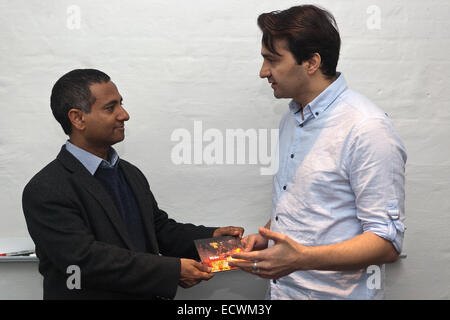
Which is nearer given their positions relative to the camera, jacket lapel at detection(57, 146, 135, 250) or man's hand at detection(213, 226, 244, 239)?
jacket lapel at detection(57, 146, 135, 250)

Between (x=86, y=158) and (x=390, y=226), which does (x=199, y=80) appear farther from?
(x=390, y=226)

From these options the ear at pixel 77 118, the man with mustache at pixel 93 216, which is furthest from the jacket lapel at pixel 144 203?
the ear at pixel 77 118

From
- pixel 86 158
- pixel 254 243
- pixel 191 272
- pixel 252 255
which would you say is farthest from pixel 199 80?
pixel 252 255

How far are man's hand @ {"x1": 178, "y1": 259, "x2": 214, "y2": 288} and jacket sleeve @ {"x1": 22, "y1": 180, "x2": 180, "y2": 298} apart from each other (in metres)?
0.06

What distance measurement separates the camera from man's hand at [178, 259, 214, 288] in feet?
5.54

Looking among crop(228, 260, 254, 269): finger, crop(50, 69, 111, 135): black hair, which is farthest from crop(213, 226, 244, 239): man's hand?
crop(50, 69, 111, 135): black hair

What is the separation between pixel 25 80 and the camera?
86.3 inches

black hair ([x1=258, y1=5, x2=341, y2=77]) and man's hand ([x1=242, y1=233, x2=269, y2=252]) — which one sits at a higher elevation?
black hair ([x1=258, y1=5, x2=341, y2=77])

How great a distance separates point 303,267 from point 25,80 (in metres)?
1.56

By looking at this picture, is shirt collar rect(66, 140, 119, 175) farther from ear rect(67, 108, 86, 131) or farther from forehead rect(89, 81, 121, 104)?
forehead rect(89, 81, 121, 104)

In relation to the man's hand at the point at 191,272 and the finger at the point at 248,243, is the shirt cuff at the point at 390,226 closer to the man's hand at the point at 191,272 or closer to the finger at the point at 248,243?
the finger at the point at 248,243

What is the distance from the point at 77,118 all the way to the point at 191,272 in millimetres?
694

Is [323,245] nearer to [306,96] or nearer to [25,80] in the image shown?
[306,96]

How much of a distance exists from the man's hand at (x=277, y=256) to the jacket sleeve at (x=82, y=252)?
1.29 feet
